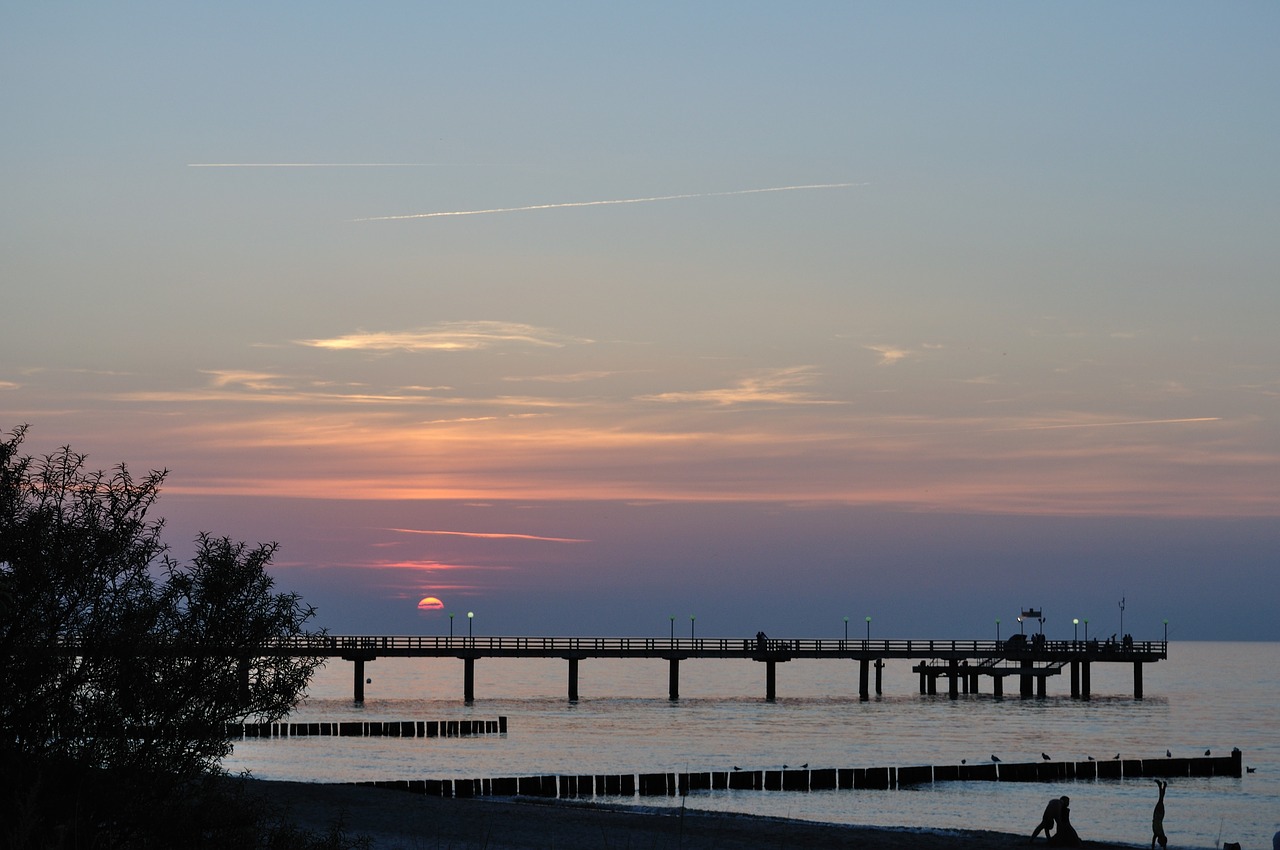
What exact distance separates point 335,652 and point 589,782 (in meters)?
44.8

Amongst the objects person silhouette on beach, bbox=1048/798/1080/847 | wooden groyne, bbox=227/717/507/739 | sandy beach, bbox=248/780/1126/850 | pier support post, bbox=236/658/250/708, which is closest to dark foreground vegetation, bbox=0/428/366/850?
pier support post, bbox=236/658/250/708

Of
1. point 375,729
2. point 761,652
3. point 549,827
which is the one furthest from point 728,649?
point 549,827

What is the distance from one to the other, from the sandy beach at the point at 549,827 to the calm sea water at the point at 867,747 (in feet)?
14.2

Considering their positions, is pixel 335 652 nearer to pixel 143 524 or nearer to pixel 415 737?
pixel 415 737

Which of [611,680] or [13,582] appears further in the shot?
[611,680]

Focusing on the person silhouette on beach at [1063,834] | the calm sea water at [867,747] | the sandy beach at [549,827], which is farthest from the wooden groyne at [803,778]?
the person silhouette on beach at [1063,834]

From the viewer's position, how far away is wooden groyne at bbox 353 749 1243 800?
46.0m

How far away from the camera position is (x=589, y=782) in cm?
4797

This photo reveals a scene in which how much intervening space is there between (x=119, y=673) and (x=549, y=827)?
72.0ft

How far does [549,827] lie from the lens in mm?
35406

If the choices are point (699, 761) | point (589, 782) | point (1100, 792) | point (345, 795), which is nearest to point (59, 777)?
point (345, 795)

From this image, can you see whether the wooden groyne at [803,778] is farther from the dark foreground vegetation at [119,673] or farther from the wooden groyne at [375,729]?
the dark foreground vegetation at [119,673]

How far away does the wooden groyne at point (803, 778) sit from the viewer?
46.0 m

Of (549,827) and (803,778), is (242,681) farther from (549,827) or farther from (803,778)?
(803,778)
